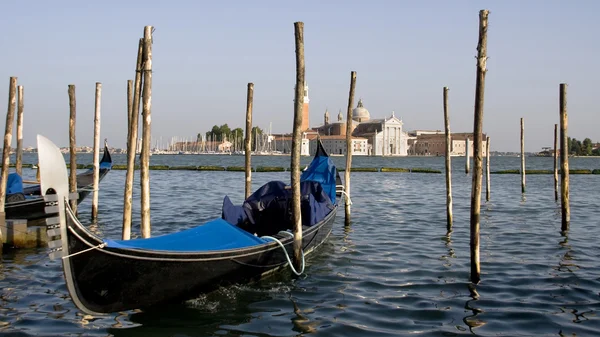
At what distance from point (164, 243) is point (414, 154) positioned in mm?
108567

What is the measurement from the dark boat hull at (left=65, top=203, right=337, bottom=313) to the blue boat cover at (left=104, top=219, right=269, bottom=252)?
0.09 m

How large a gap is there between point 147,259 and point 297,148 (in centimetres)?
238

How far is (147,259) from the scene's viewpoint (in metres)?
4.85

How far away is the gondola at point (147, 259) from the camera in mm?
4254

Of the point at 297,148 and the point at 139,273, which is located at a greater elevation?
the point at 297,148

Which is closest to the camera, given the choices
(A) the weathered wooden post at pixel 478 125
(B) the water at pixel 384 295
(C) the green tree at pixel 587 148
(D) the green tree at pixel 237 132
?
(B) the water at pixel 384 295

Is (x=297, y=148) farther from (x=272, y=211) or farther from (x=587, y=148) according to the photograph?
(x=587, y=148)

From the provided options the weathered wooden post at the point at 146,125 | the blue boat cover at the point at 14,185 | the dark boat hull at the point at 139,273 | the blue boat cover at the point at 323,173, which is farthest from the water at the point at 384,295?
the blue boat cover at the point at 14,185

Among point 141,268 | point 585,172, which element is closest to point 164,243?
point 141,268

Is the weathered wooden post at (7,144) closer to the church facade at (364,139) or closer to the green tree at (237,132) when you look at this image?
the church facade at (364,139)

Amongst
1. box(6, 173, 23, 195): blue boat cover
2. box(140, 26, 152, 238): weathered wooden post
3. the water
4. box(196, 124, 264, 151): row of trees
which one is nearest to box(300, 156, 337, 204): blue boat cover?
the water

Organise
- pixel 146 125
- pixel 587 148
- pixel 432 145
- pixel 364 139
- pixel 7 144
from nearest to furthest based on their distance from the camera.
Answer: pixel 146 125 → pixel 7 144 → pixel 364 139 → pixel 432 145 → pixel 587 148

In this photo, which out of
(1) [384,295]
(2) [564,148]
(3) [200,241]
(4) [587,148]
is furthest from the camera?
(4) [587,148]

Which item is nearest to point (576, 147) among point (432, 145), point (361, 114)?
point (432, 145)
